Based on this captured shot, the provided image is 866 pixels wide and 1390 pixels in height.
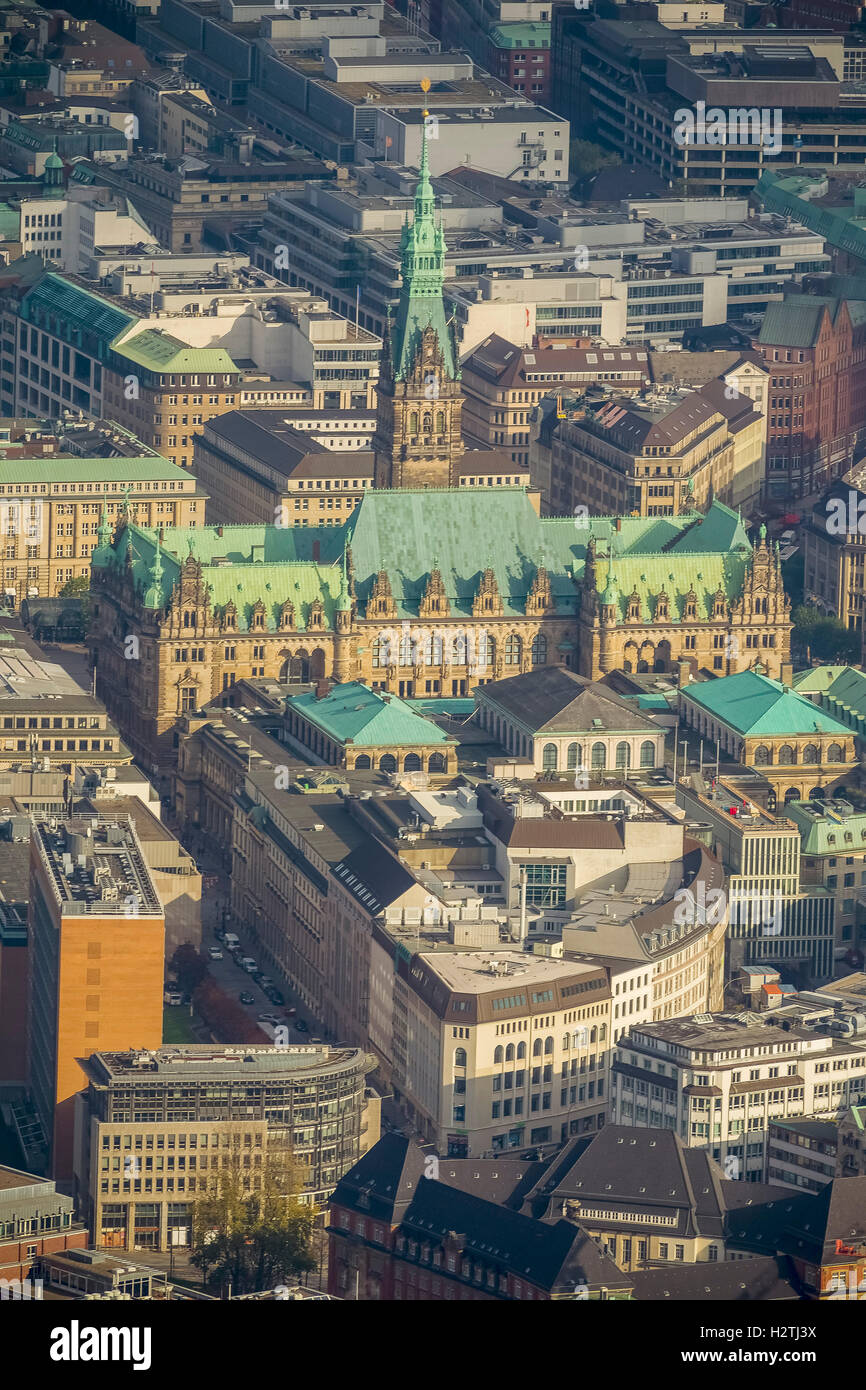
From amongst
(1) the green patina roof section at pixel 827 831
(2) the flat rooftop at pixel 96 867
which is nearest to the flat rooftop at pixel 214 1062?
(2) the flat rooftop at pixel 96 867

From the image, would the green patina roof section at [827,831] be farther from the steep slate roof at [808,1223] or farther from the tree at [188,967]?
the steep slate roof at [808,1223]

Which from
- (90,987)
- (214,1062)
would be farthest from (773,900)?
(214,1062)

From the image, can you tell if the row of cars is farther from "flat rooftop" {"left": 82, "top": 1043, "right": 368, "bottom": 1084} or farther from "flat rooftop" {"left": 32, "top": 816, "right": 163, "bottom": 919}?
"flat rooftop" {"left": 82, "top": 1043, "right": 368, "bottom": 1084}

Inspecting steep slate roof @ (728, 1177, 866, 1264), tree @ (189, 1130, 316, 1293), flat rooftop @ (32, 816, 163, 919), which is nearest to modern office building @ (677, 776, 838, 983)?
flat rooftop @ (32, 816, 163, 919)

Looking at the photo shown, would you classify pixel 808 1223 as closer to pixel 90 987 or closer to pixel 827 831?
pixel 90 987
